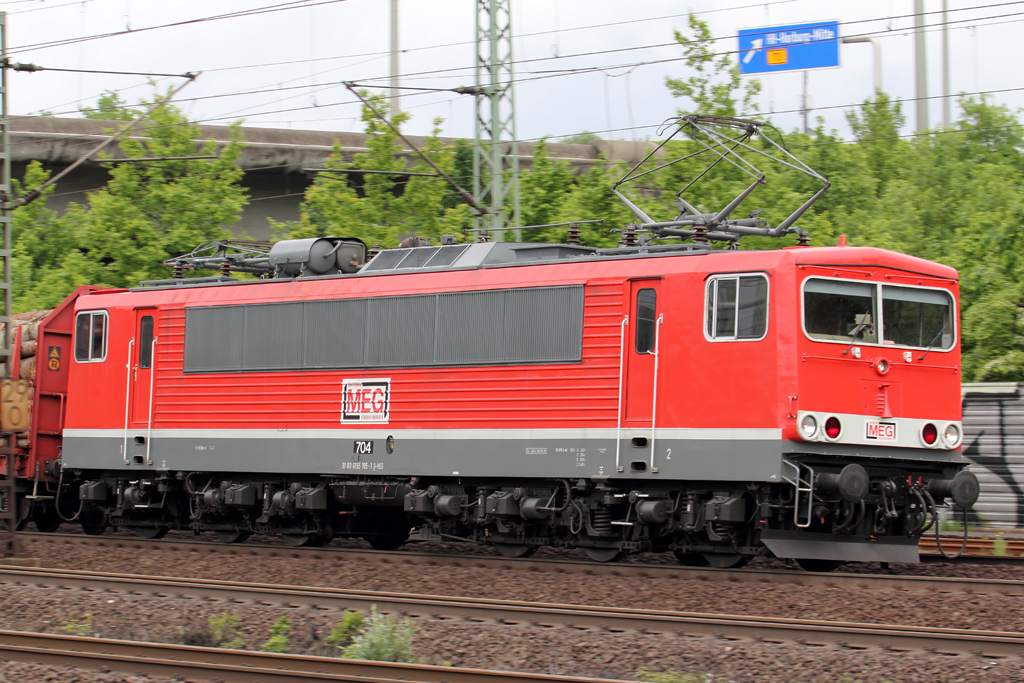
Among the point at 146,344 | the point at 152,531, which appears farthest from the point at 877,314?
the point at 152,531

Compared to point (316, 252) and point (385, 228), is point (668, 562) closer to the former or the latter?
point (316, 252)

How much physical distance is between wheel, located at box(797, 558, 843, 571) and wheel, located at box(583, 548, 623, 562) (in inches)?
84.7

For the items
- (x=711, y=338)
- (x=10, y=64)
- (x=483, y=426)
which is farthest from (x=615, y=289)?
(x=10, y=64)

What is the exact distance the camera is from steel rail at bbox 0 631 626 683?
7996 mm

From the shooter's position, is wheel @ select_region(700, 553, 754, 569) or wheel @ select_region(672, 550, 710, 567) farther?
wheel @ select_region(672, 550, 710, 567)

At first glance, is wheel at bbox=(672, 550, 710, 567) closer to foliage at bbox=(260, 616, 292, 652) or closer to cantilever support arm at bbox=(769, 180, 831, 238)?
cantilever support arm at bbox=(769, 180, 831, 238)

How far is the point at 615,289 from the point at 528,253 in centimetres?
206

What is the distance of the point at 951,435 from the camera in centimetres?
1319

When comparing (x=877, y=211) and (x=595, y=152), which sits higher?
(x=595, y=152)

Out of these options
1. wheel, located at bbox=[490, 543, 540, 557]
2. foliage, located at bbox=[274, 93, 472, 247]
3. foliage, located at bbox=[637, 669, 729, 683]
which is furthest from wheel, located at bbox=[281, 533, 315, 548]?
foliage, located at bbox=[274, 93, 472, 247]

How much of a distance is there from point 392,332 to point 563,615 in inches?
240

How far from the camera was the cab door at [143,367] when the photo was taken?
57.7ft

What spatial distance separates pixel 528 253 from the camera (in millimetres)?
15359

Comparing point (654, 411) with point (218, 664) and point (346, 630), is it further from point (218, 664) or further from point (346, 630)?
point (218, 664)
